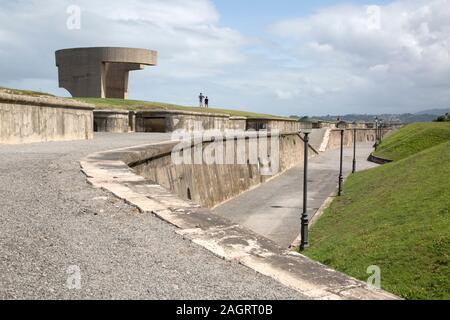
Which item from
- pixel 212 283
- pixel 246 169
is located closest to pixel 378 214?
pixel 212 283

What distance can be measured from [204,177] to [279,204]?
20.6 feet

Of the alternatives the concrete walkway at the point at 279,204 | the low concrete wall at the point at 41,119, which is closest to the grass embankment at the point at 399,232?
the concrete walkway at the point at 279,204

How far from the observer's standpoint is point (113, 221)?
479cm

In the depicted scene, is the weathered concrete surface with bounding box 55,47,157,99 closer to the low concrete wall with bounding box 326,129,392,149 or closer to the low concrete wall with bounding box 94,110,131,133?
the low concrete wall with bounding box 94,110,131,133

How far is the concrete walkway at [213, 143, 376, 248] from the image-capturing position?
57.2 ft

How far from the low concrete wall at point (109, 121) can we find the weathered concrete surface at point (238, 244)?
53.9ft

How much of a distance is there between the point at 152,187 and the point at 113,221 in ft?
6.21

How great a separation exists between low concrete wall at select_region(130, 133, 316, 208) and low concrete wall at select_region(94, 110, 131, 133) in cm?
599

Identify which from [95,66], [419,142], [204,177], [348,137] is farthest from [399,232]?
[348,137]

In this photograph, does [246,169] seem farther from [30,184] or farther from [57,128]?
[30,184]

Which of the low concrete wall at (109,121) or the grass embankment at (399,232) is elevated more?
the low concrete wall at (109,121)

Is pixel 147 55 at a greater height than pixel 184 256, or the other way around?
pixel 147 55

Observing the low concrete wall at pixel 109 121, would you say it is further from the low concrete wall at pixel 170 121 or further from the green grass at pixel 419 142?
the green grass at pixel 419 142

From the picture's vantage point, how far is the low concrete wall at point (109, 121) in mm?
23062
